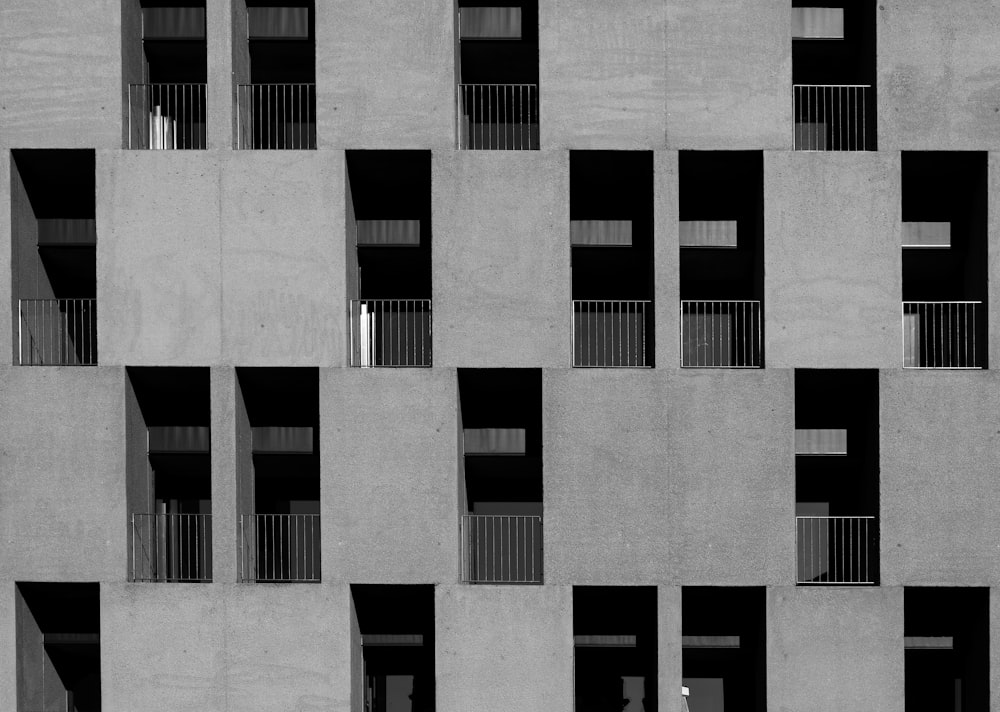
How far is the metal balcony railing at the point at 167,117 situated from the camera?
16812 mm

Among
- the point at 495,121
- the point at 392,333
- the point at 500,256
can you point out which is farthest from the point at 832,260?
the point at 392,333

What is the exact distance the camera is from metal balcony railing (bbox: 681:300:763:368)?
1727 cm

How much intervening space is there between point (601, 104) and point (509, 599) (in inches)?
339

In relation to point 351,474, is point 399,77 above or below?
above

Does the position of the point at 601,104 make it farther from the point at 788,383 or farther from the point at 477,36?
the point at 788,383

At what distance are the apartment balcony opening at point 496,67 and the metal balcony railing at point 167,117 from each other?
203 inches

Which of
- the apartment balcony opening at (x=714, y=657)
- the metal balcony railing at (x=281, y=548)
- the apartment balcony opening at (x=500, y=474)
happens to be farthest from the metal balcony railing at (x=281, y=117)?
the apartment balcony opening at (x=714, y=657)

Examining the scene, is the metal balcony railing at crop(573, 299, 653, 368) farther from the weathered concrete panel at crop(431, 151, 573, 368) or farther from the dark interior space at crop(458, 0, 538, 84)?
the dark interior space at crop(458, 0, 538, 84)

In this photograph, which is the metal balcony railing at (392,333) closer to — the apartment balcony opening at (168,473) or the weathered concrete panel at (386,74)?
the apartment balcony opening at (168,473)

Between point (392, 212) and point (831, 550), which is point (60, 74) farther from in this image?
point (831, 550)

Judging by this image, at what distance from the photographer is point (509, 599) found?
1569cm

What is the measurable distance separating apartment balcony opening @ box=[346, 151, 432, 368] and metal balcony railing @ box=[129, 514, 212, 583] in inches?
173

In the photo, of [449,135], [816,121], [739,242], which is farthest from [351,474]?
[816,121]

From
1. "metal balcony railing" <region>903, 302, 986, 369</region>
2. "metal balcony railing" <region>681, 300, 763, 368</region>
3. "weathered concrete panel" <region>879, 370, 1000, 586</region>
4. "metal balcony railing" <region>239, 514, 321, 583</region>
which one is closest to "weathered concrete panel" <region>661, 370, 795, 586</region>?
"metal balcony railing" <region>681, 300, 763, 368</region>
